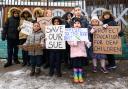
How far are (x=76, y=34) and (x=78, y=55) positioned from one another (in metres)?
0.56

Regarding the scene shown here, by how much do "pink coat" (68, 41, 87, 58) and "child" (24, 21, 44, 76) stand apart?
2.77 ft

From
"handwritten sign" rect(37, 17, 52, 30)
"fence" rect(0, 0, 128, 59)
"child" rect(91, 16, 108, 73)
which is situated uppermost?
"fence" rect(0, 0, 128, 59)

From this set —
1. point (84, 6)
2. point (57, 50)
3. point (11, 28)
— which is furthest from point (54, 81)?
point (84, 6)

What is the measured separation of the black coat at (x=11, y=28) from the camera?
33.5ft

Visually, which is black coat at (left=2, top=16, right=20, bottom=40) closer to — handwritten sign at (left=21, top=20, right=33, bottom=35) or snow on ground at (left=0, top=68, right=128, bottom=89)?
handwritten sign at (left=21, top=20, right=33, bottom=35)

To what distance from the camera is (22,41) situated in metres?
10.2

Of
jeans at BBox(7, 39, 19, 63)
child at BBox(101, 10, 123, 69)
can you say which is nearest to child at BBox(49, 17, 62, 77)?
child at BBox(101, 10, 123, 69)

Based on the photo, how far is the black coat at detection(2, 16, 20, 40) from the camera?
10.2m

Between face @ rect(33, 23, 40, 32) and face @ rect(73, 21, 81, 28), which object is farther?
face @ rect(33, 23, 40, 32)

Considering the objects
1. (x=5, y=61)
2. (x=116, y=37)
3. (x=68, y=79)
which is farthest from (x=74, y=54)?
(x=5, y=61)

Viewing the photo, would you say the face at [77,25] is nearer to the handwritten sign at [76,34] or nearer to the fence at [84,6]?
the handwritten sign at [76,34]

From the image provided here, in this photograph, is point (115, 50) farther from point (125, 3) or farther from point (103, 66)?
point (125, 3)

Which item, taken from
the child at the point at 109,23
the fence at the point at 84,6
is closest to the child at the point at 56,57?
the child at the point at 109,23

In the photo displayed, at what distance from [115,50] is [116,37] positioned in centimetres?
36
